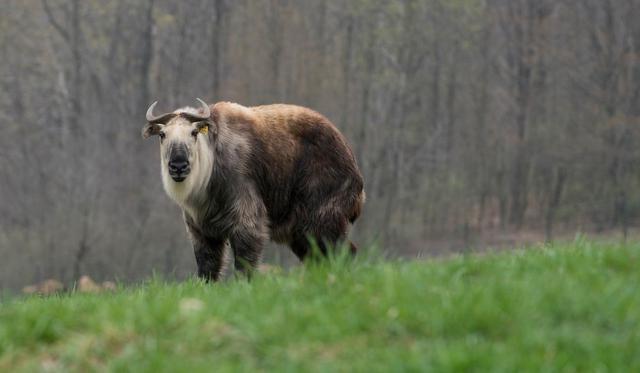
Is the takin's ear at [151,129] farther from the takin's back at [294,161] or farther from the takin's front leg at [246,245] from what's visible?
the takin's front leg at [246,245]

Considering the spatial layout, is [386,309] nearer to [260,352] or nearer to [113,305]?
[260,352]

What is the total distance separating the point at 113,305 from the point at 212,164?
10.7 ft

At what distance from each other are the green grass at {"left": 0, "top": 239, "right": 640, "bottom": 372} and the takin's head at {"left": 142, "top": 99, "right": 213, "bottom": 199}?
2.55 m

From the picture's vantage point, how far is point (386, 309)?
196 inches

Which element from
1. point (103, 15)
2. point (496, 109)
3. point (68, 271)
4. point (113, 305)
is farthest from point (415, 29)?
point (113, 305)

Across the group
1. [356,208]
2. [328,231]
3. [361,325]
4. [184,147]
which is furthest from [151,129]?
[361,325]

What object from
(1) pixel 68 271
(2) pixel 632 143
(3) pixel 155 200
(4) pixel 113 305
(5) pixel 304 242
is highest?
(4) pixel 113 305

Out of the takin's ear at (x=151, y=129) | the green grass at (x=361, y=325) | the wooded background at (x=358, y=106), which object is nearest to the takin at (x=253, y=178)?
the takin's ear at (x=151, y=129)

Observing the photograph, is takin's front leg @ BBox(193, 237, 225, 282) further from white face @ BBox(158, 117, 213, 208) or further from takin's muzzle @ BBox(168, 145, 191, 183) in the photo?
takin's muzzle @ BBox(168, 145, 191, 183)

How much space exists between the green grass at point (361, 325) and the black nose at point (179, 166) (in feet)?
8.19

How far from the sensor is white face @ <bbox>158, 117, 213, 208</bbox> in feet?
27.2

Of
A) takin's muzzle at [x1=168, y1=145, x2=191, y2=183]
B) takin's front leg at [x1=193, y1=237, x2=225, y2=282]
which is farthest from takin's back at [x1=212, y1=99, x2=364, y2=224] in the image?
takin's muzzle at [x1=168, y1=145, x2=191, y2=183]

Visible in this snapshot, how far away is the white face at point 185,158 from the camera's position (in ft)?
27.2

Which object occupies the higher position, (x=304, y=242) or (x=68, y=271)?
(x=304, y=242)
